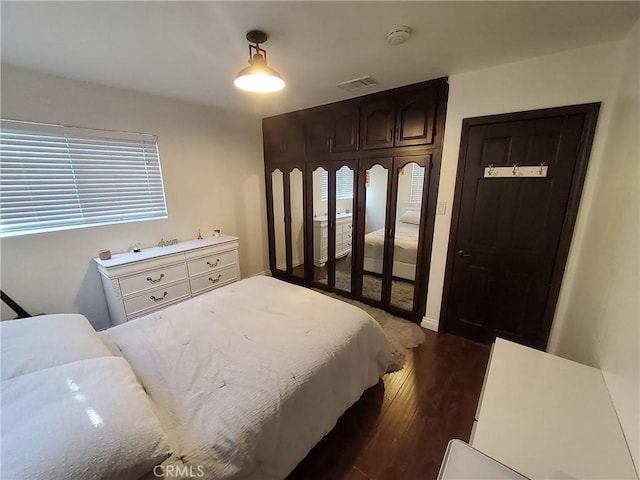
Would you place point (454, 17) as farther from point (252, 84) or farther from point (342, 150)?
point (342, 150)

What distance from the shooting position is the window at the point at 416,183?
2484 millimetres

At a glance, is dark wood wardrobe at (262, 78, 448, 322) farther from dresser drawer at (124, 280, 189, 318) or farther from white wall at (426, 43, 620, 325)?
dresser drawer at (124, 280, 189, 318)

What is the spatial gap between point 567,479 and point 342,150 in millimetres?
2823

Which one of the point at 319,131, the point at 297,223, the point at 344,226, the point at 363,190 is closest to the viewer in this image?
the point at 363,190

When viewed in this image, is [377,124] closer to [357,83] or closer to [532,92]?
[357,83]

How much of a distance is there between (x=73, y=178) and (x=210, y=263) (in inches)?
55.5

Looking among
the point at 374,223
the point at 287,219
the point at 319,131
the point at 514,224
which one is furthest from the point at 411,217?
the point at 287,219

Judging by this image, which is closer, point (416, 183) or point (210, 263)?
point (416, 183)

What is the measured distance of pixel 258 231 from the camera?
3895 millimetres

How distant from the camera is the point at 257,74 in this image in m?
1.48

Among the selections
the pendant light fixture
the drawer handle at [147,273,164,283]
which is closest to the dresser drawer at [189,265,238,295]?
the drawer handle at [147,273,164,283]

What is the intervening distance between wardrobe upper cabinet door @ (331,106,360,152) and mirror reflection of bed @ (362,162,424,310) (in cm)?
39

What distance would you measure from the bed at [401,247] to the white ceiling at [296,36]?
4.38ft

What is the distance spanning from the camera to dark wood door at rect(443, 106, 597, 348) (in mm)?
1853
